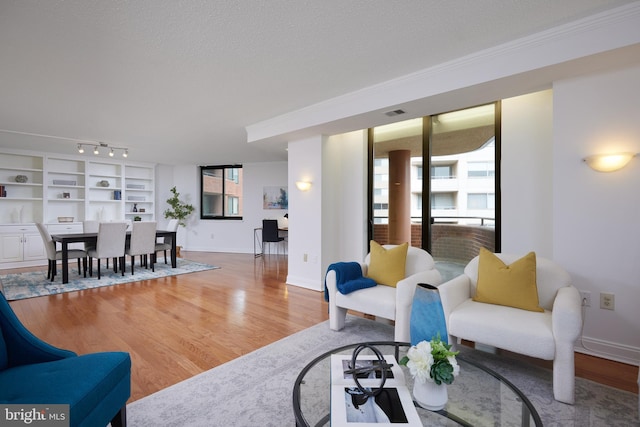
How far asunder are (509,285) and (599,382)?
2.61ft

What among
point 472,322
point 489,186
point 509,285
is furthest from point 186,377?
point 489,186

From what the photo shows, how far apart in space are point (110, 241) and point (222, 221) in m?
3.46

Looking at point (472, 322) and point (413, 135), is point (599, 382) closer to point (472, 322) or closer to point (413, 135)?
point (472, 322)

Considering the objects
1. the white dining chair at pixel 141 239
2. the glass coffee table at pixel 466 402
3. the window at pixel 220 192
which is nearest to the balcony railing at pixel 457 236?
the glass coffee table at pixel 466 402

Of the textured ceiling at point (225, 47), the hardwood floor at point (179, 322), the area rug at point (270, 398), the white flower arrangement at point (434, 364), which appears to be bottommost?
the hardwood floor at point (179, 322)

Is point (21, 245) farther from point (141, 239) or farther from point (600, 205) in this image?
point (600, 205)

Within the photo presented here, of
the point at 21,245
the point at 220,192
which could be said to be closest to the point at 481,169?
the point at 220,192

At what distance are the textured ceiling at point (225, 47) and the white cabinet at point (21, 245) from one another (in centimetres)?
317

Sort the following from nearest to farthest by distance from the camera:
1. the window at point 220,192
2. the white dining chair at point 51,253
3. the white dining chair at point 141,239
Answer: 1. the white dining chair at point 51,253
2. the white dining chair at point 141,239
3. the window at point 220,192

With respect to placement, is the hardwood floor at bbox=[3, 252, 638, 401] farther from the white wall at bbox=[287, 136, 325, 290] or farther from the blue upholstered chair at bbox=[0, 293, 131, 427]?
the blue upholstered chair at bbox=[0, 293, 131, 427]

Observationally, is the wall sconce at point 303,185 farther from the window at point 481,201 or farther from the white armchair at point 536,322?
the white armchair at point 536,322

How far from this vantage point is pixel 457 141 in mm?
3705

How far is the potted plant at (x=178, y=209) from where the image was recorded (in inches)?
325

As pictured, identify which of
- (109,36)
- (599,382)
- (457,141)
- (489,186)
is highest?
(109,36)
